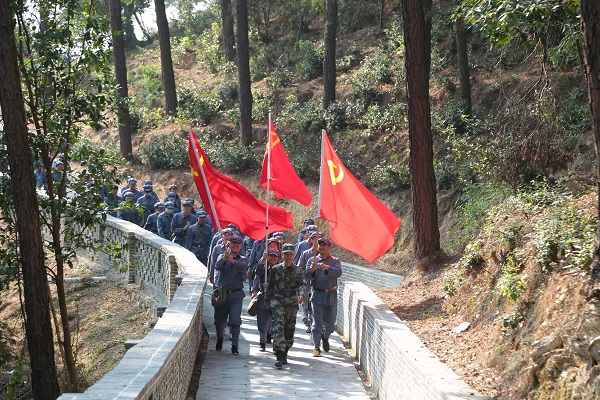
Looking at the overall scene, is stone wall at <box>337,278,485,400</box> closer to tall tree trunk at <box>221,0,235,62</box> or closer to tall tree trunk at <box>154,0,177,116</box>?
tall tree trunk at <box>154,0,177,116</box>

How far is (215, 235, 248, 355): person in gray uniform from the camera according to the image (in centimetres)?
1403

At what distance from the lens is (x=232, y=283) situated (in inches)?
553

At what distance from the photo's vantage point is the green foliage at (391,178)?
26047mm

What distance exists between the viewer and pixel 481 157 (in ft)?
51.6

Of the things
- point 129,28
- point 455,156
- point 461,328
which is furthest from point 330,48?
point 129,28

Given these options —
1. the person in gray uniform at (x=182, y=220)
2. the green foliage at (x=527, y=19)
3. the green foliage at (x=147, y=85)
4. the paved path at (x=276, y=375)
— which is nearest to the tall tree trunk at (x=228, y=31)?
the green foliage at (x=147, y=85)

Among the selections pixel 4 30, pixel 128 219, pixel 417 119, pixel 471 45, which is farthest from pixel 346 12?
pixel 4 30

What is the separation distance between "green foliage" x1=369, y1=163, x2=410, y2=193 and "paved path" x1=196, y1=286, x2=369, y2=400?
36.5 ft

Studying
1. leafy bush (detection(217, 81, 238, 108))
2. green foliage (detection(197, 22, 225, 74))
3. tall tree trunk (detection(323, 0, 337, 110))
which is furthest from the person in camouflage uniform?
green foliage (detection(197, 22, 225, 74))

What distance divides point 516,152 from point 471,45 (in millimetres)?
16983

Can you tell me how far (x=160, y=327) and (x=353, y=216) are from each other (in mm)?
4521

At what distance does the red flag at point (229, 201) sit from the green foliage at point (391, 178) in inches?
460

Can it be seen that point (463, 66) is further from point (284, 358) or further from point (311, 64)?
point (284, 358)

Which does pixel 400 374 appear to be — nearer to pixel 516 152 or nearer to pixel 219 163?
pixel 516 152
